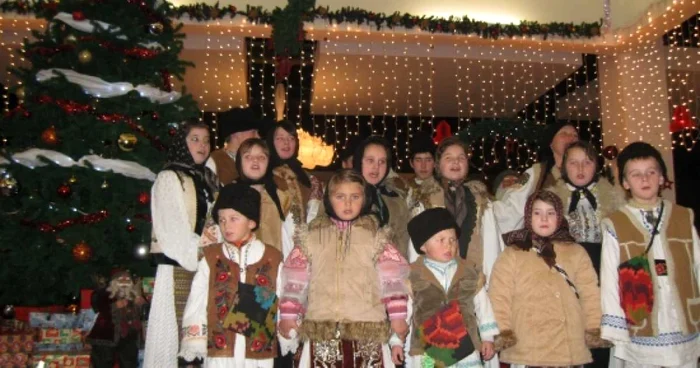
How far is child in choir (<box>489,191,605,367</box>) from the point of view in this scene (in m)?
3.40

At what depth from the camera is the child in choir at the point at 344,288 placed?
11.0 feet

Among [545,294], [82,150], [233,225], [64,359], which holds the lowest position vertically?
[64,359]

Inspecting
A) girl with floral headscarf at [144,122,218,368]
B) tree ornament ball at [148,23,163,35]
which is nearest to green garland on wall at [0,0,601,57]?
tree ornament ball at [148,23,163,35]

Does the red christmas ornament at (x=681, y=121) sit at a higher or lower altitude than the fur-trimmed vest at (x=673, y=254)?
higher

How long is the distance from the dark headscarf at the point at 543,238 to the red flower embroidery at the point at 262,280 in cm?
137

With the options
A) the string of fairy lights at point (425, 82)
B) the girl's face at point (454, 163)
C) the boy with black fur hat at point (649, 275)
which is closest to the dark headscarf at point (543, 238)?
the boy with black fur hat at point (649, 275)

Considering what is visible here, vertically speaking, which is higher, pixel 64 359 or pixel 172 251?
pixel 172 251

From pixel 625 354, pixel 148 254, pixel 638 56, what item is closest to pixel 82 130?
pixel 148 254

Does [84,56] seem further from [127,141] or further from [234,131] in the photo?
[234,131]

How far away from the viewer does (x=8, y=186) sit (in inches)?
182

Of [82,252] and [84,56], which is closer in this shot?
[82,252]

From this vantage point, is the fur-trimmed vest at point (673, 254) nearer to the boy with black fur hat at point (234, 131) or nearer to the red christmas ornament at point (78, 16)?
the boy with black fur hat at point (234, 131)

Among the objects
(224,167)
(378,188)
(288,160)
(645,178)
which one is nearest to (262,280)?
(378,188)

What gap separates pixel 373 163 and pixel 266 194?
2.34 feet
